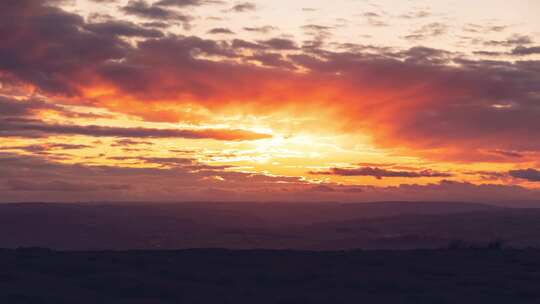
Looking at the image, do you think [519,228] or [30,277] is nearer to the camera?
[30,277]

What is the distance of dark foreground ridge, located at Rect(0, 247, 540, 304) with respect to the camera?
1264 cm

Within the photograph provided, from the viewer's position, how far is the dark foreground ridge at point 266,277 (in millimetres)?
12641

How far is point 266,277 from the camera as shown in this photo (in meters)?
14.9

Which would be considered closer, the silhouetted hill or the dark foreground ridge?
the dark foreground ridge

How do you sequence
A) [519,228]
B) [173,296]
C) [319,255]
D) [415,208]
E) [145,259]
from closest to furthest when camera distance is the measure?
[173,296] < [145,259] < [319,255] < [519,228] < [415,208]

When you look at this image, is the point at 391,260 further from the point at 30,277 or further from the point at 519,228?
the point at 519,228

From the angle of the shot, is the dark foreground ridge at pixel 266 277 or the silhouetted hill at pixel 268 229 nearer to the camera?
the dark foreground ridge at pixel 266 277

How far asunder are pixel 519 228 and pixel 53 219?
50113mm

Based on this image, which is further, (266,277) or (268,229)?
(268,229)

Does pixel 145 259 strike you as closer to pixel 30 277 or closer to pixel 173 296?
pixel 30 277

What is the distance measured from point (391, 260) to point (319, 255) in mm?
1951

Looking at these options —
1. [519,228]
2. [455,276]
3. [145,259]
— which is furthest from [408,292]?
[519,228]

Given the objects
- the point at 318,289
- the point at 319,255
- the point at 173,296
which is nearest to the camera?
the point at 173,296

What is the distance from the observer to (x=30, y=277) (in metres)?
14.3
